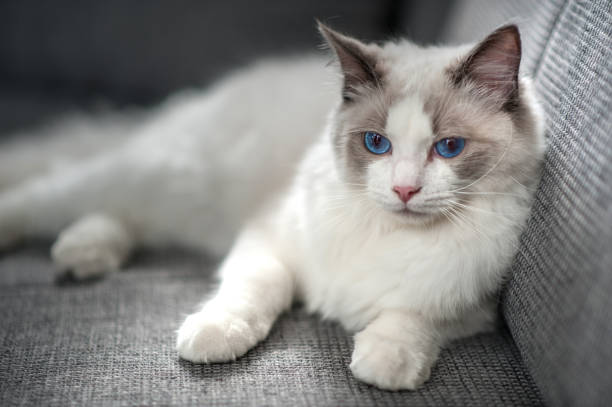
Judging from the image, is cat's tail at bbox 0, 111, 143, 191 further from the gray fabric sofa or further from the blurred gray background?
the gray fabric sofa

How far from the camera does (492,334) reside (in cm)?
150

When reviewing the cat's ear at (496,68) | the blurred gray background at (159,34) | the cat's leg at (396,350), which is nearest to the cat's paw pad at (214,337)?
the cat's leg at (396,350)

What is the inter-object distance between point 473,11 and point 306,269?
122 cm

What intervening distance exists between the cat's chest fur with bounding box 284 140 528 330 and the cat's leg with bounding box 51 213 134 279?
0.60 m

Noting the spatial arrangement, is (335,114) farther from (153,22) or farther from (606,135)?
(153,22)

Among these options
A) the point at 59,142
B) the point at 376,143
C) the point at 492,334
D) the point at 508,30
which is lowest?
the point at 59,142

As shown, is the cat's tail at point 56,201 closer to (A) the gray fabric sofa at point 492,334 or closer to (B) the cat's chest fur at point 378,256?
(A) the gray fabric sofa at point 492,334

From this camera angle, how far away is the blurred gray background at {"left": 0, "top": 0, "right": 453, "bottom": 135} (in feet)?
8.92

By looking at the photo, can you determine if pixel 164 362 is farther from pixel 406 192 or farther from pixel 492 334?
pixel 492 334

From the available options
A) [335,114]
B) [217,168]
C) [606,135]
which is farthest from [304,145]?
[606,135]

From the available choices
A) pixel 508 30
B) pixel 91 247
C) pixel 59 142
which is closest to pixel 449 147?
pixel 508 30

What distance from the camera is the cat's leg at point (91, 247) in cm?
178

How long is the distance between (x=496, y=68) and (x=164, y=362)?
3.29 ft

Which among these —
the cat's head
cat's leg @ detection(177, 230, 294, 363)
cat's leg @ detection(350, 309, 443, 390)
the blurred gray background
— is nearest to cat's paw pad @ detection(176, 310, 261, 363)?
cat's leg @ detection(177, 230, 294, 363)
